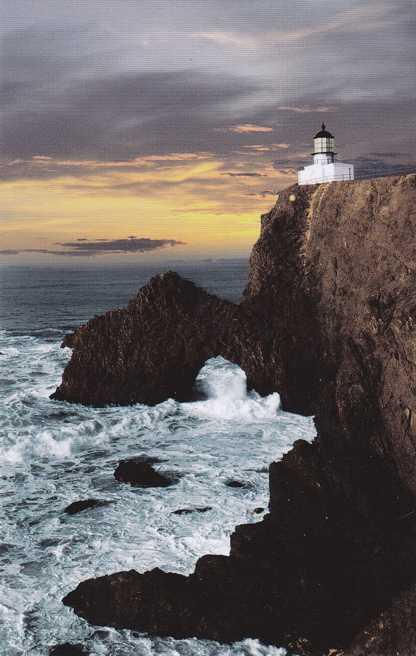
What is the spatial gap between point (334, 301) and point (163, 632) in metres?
15.9

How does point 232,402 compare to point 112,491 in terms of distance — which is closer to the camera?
point 112,491

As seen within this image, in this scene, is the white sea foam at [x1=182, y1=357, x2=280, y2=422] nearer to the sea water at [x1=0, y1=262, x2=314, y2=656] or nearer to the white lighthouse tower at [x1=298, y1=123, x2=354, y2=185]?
the sea water at [x1=0, y1=262, x2=314, y2=656]

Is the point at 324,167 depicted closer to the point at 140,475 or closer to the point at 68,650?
the point at 140,475

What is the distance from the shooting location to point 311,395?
91.5 feet

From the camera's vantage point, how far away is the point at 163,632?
526 inches

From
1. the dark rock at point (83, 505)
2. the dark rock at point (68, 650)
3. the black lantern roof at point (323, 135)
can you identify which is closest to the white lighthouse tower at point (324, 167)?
the black lantern roof at point (323, 135)

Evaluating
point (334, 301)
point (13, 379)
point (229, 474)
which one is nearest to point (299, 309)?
point (334, 301)

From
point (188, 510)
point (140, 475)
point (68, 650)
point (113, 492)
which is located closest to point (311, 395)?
point (140, 475)

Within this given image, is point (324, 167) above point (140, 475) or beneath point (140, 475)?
above

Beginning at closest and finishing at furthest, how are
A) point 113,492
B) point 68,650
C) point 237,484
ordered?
point 68,650 < point 113,492 < point 237,484

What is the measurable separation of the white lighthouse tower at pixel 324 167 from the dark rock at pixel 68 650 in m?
26.6

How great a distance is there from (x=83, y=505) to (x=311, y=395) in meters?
12.0

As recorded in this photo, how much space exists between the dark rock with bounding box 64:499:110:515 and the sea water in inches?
8.0

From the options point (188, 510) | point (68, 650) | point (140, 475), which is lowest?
point (68, 650)
